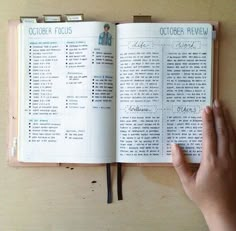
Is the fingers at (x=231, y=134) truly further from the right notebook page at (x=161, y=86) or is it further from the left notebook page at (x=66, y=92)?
the left notebook page at (x=66, y=92)

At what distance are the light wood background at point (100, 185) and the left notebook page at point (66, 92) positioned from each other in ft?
0.12

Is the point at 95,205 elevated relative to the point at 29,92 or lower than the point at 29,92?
lower

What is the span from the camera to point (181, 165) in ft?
2.46

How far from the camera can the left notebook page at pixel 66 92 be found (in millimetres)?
755

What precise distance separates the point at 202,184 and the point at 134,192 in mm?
128

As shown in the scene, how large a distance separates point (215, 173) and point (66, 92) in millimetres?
303

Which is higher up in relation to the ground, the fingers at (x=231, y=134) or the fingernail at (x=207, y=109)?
the fingernail at (x=207, y=109)

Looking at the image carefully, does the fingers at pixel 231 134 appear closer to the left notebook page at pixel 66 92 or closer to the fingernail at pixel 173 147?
the fingernail at pixel 173 147

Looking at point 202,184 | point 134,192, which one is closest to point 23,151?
point 134,192

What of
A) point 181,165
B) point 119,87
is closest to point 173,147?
point 181,165

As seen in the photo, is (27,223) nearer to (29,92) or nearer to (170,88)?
(29,92)

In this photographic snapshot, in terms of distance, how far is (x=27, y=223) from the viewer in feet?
2.59

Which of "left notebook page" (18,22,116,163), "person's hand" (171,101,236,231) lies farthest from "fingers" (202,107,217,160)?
"left notebook page" (18,22,116,163)

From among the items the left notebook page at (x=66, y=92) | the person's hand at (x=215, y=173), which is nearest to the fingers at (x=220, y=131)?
the person's hand at (x=215, y=173)
